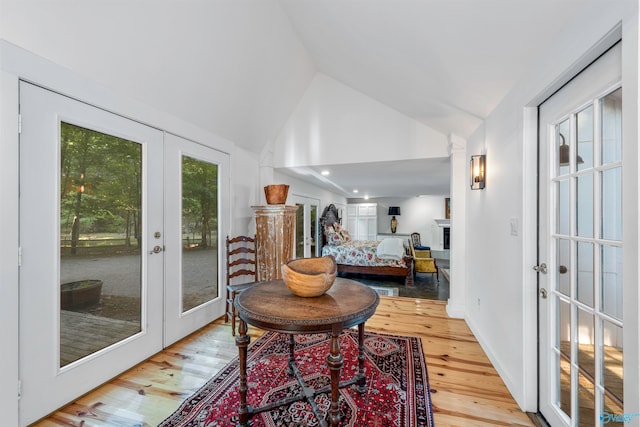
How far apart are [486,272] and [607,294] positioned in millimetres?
1351

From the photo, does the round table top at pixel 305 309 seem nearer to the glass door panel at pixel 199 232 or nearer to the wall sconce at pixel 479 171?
the glass door panel at pixel 199 232

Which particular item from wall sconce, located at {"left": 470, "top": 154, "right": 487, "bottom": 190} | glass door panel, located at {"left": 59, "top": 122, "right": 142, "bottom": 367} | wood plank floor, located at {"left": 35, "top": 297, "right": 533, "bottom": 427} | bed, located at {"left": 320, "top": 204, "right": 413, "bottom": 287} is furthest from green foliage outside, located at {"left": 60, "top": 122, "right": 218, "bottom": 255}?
bed, located at {"left": 320, "top": 204, "right": 413, "bottom": 287}

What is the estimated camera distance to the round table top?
120 cm

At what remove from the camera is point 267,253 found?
329 cm

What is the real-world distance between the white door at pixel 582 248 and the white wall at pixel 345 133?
174 centimetres

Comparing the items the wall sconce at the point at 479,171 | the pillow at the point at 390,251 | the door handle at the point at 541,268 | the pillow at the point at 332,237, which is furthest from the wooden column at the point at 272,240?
the pillow at the point at 332,237

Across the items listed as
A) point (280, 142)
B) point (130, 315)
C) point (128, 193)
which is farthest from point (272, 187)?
point (130, 315)

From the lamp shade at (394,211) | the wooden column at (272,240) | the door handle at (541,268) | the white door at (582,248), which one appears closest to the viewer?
the white door at (582,248)

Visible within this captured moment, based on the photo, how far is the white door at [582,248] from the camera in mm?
1056

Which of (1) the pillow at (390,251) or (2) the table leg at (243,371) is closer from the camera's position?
(2) the table leg at (243,371)

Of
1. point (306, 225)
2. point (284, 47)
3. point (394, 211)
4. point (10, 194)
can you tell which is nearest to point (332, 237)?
point (306, 225)

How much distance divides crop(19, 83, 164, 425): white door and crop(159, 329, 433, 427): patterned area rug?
79 centimetres

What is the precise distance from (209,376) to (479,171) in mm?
2925

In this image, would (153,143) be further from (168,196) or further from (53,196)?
(53,196)
